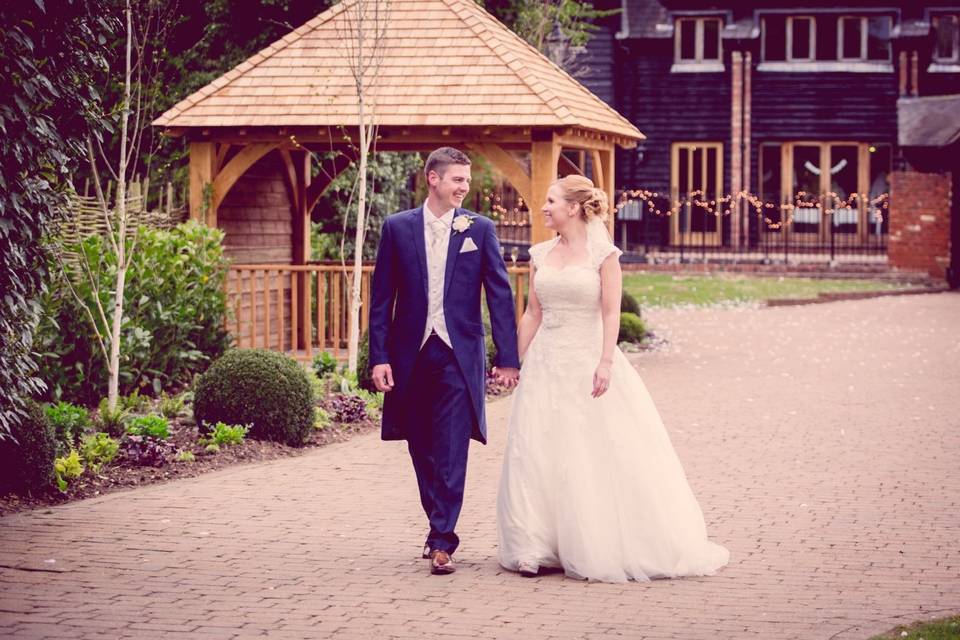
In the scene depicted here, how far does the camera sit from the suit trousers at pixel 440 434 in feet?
25.1

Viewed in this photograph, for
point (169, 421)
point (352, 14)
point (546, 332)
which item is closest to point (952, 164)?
point (352, 14)

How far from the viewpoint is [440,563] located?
7500mm

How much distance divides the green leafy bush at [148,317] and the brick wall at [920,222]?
73.0 feet

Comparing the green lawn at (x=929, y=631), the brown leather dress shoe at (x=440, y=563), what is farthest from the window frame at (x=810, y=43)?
the green lawn at (x=929, y=631)

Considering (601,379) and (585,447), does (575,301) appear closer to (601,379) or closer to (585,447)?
(601,379)

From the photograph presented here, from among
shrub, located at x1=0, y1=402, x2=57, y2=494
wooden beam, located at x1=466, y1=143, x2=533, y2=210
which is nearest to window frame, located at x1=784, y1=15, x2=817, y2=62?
wooden beam, located at x1=466, y1=143, x2=533, y2=210

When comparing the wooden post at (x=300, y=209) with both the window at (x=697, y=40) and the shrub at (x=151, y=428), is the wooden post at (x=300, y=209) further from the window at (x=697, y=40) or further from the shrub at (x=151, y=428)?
the window at (x=697, y=40)

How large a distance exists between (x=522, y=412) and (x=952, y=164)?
2678cm

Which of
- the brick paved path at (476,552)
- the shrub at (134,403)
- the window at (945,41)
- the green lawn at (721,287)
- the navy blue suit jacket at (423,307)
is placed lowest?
the brick paved path at (476,552)

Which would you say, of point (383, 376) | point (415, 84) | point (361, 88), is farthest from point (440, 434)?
point (415, 84)

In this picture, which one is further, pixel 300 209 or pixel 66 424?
pixel 300 209

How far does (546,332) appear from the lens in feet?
26.3

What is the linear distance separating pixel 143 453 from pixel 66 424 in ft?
1.80

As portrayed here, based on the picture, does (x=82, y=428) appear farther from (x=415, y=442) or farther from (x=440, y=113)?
(x=440, y=113)
